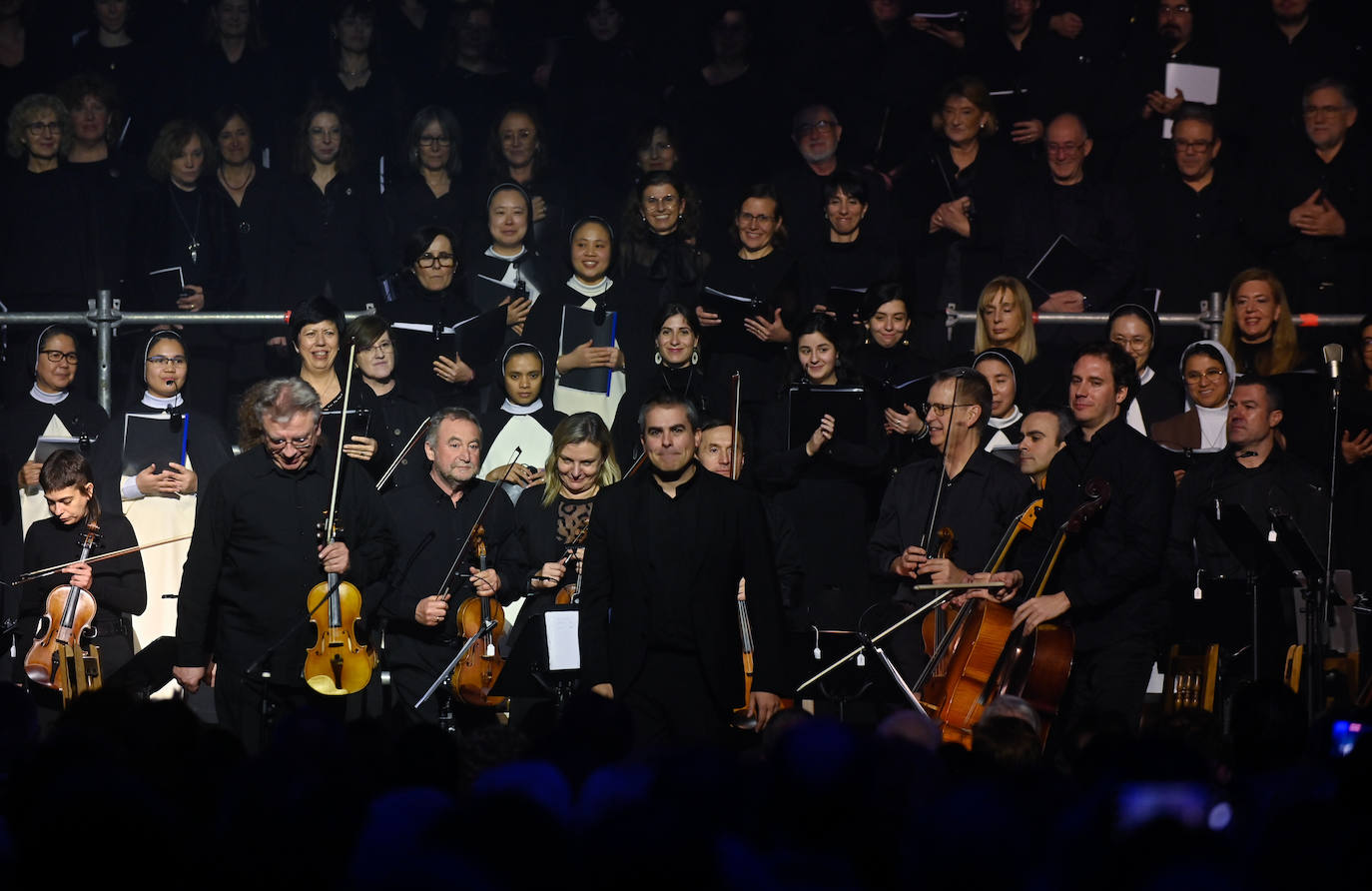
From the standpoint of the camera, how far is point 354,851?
7.20 ft

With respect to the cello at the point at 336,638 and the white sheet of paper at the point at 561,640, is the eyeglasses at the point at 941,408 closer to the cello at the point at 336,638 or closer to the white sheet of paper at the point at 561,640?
the white sheet of paper at the point at 561,640

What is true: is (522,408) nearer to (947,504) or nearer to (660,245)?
(660,245)

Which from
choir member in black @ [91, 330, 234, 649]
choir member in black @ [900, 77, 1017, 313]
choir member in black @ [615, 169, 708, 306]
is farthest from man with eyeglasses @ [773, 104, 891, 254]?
choir member in black @ [91, 330, 234, 649]

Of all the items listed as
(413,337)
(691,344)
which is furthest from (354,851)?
(413,337)

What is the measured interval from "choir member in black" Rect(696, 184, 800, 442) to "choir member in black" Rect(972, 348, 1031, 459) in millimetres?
1171

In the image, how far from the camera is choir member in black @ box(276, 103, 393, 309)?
9508 mm

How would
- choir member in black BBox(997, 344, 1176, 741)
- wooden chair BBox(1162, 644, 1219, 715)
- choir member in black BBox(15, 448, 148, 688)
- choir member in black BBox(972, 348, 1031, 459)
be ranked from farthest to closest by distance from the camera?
1. choir member in black BBox(972, 348, 1031, 459)
2. choir member in black BBox(15, 448, 148, 688)
3. wooden chair BBox(1162, 644, 1219, 715)
4. choir member in black BBox(997, 344, 1176, 741)

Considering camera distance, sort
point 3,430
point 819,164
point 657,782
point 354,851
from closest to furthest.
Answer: point 354,851
point 657,782
point 3,430
point 819,164

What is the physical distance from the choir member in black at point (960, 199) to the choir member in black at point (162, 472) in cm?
432

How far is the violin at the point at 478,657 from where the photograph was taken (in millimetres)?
7184

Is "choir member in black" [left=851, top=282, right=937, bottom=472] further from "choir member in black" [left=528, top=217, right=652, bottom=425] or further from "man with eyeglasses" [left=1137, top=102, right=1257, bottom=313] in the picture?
"man with eyeglasses" [left=1137, top=102, right=1257, bottom=313]

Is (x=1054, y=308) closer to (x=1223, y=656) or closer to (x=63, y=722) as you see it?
(x=1223, y=656)

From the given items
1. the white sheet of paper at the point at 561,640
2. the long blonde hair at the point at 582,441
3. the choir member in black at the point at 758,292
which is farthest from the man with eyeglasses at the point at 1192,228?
the white sheet of paper at the point at 561,640

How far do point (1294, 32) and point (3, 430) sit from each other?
27.6ft
